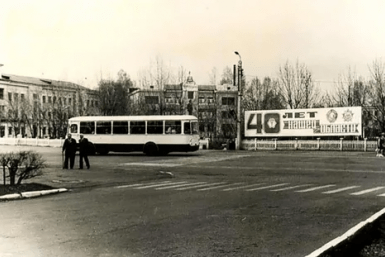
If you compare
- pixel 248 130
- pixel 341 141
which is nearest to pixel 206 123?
pixel 248 130

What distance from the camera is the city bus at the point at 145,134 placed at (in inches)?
1377

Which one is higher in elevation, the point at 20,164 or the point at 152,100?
the point at 152,100

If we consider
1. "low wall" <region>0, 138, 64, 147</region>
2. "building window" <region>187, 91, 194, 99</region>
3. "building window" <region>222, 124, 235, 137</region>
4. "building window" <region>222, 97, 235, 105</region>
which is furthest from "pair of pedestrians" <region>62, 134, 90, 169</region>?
"building window" <region>222, 97, 235, 105</region>

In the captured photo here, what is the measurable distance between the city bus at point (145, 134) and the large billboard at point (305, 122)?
11862mm

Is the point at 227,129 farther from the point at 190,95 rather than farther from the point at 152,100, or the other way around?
the point at 190,95

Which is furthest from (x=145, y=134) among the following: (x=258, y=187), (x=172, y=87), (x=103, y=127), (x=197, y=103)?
(x=197, y=103)

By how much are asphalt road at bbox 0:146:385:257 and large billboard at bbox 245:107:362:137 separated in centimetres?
2530

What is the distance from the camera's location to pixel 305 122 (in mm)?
44469

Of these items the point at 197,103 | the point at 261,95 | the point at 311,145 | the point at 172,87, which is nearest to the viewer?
the point at 311,145

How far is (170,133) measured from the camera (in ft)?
115

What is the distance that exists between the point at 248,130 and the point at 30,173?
105 feet

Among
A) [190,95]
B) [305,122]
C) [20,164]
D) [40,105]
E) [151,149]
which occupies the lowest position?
[151,149]

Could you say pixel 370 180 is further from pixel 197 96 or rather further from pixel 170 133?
pixel 197 96

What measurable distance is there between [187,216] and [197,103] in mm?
76067
